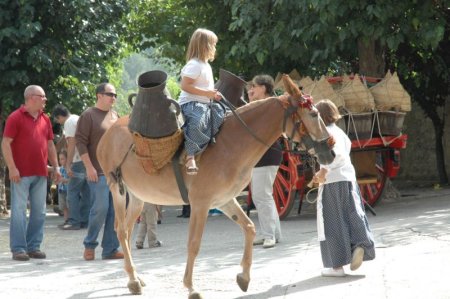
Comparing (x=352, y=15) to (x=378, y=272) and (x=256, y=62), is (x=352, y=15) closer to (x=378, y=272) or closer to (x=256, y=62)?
(x=256, y=62)

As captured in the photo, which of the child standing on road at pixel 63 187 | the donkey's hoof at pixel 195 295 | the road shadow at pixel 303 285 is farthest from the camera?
the child standing on road at pixel 63 187

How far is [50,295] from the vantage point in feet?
27.7

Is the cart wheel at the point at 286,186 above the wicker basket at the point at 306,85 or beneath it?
beneath

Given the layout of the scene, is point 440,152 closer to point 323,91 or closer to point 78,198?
point 323,91

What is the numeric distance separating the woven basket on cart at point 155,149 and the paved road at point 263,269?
1.19 meters

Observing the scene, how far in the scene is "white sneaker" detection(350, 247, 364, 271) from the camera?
8367 millimetres

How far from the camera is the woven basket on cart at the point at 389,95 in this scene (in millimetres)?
14242

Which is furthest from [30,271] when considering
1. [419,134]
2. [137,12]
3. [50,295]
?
[419,134]

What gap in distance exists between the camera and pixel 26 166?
438 inches

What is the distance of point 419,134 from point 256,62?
616 centimetres

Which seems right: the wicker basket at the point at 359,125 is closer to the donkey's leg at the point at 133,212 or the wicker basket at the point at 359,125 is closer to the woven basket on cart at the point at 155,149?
the donkey's leg at the point at 133,212

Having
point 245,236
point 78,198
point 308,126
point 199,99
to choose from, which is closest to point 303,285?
point 245,236

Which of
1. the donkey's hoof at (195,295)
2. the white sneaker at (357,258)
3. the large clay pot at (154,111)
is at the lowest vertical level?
the donkey's hoof at (195,295)

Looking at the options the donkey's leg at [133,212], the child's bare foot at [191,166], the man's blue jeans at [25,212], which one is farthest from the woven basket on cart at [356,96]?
the child's bare foot at [191,166]
